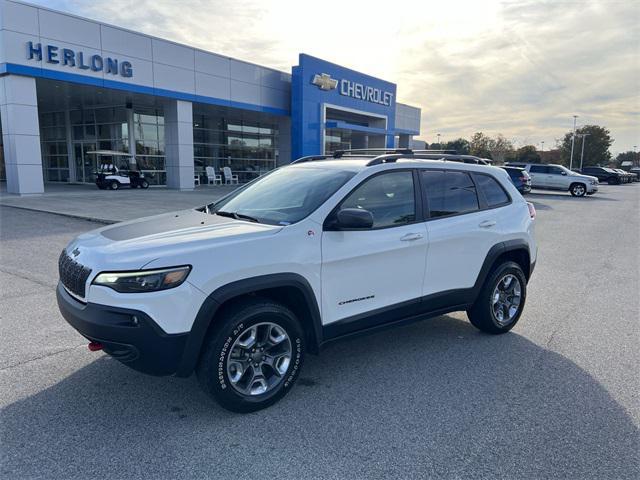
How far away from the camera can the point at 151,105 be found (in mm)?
27734

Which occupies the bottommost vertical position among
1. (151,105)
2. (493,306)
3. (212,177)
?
(493,306)

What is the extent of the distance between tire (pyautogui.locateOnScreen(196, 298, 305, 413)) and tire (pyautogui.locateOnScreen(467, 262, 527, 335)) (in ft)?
7.07

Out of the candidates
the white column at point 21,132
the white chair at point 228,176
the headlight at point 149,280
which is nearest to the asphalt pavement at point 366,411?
the headlight at point 149,280

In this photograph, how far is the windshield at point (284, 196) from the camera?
373 cm

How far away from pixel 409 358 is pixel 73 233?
8955 mm

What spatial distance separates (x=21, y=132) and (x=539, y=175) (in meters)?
28.0

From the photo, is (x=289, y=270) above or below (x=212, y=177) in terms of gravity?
above

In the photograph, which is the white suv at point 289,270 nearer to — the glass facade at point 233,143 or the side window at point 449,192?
the side window at point 449,192

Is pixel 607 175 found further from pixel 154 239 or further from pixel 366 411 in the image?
pixel 154 239

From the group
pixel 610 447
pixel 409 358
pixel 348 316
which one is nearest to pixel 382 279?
pixel 348 316

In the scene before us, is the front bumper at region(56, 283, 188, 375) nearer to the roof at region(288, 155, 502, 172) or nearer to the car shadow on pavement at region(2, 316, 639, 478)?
the car shadow on pavement at region(2, 316, 639, 478)

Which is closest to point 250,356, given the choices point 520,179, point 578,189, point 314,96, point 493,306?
point 493,306

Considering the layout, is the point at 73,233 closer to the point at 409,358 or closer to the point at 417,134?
the point at 409,358

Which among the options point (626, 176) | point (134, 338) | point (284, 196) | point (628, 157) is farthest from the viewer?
point (628, 157)
